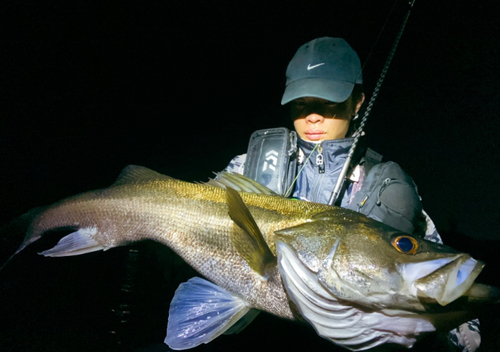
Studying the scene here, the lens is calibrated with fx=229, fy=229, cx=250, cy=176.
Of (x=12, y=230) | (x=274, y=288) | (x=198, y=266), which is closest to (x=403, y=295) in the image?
(x=274, y=288)

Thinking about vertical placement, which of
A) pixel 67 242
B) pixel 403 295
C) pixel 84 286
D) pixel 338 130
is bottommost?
pixel 84 286

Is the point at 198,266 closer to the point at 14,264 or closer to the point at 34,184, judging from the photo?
the point at 14,264

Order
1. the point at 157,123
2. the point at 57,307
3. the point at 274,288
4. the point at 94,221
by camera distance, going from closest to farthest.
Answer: the point at 274,288 → the point at 94,221 → the point at 57,307 → the point at 157,123

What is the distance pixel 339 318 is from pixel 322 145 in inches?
44.4

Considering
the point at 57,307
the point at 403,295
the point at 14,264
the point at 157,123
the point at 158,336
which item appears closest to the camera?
the point at 403,295

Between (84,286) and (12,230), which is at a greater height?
(12,230)

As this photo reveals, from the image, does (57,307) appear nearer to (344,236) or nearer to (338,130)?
(344,236)

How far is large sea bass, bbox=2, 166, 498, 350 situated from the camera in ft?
2.50

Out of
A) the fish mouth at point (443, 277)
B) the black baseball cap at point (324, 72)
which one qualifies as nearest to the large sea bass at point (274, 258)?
the fish mouth at point (443, 277)

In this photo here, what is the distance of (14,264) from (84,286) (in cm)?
85

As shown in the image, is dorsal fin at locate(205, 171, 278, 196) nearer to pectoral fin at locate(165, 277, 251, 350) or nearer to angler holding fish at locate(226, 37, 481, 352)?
angler holding fish at locate(226, 37, 481, 352)

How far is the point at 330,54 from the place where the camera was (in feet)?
5.88

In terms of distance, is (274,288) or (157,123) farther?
(157,123)

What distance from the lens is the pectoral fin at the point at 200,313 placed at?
3.68 ft
